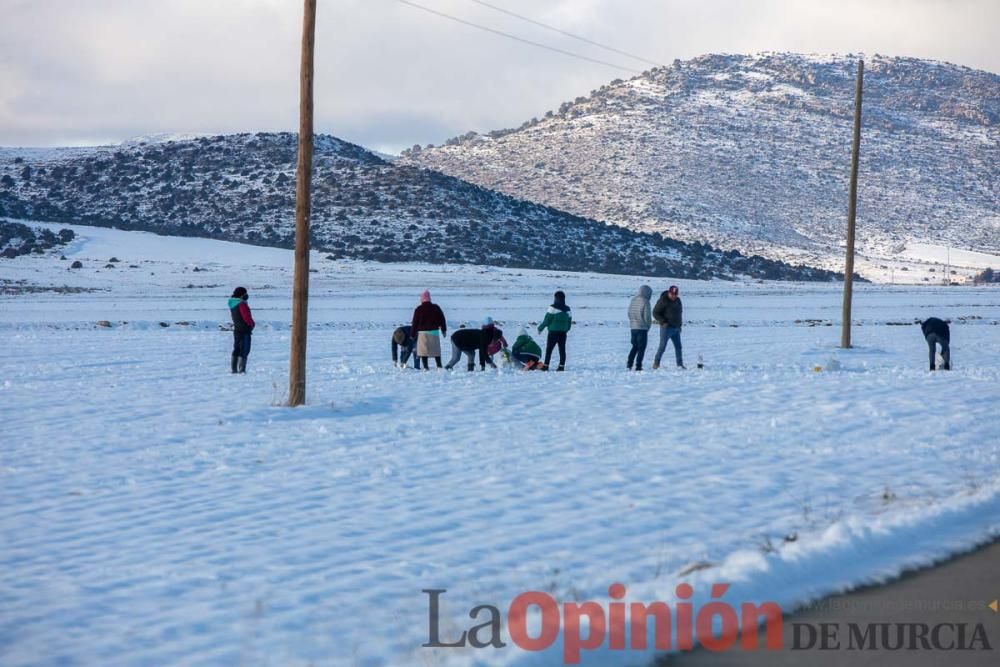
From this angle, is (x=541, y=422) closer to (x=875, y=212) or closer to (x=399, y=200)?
(x=399, y=200)

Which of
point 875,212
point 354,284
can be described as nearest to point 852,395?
point 354,284

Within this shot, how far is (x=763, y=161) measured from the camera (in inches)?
6132

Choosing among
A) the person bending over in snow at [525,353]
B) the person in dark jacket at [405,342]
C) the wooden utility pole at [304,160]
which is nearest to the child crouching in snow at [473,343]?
the person bending over in snow at [525,353]

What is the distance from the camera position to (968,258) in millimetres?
130375

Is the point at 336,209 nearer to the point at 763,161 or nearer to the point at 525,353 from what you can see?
the point at 525,353

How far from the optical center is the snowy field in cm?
652

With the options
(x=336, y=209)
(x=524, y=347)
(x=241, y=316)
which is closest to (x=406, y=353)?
(x=524, y=347)

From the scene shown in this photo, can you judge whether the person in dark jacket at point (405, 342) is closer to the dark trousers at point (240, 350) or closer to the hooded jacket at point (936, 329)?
the dark trousers at point (240, 350)

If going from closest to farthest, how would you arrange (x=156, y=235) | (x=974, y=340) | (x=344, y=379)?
1. (x=344, y=379)
2. (x=974, y=340)
3. (x=156, y=235)

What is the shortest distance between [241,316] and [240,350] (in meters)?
1.09

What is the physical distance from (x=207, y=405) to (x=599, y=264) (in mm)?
76445

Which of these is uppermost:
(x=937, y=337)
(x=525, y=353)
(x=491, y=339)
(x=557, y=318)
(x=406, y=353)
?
(x=557, y=318)

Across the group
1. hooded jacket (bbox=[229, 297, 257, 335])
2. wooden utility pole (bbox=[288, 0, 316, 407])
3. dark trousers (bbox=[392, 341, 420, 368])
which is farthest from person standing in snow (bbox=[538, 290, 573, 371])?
wooden utility pole (bbox=[288, 0, 316, 407])

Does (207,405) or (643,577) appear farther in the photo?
(207,405)
